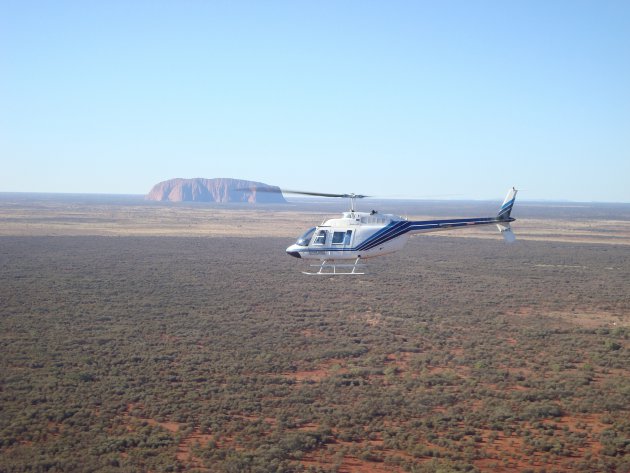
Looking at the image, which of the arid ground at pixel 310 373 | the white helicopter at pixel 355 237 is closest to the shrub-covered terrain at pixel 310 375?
the arid ground at pixel 310 373

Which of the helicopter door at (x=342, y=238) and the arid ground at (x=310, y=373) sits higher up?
the helicopter door at (x=342, y=238)

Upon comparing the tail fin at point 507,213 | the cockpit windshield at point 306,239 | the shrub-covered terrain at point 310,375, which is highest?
the tail fin at point 507,213

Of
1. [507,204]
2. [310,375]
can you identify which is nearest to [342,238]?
[310,375]

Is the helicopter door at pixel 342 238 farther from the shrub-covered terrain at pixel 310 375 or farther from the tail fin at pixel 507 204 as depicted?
the tail fin at pixel 507 204

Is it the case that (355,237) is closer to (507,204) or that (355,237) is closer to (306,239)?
(306,239)

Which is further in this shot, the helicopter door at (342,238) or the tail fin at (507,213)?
the tail fin at (507,213)

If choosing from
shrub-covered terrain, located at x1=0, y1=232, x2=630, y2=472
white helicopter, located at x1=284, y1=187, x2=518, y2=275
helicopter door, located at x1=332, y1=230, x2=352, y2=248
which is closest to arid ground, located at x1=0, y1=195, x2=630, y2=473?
shrub-covered terrain, located at x1=0, y1=232, x2=630, y2=472
